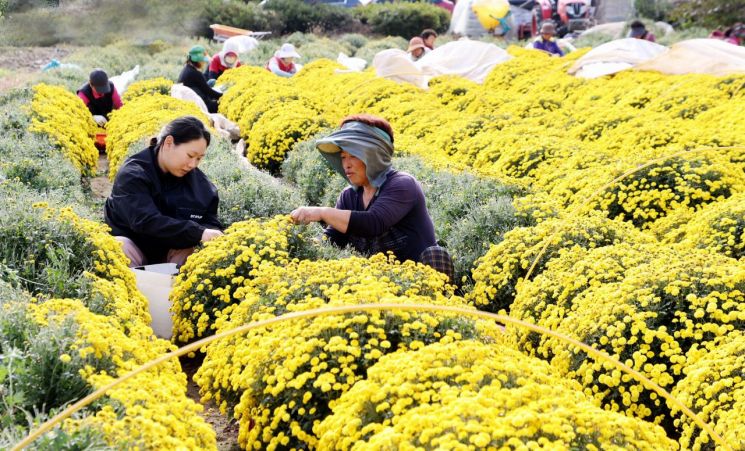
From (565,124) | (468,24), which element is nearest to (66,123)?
(565,124)

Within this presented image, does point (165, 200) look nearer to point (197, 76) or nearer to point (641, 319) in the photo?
point (641, 319)

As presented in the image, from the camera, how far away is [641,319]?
3.56 meters

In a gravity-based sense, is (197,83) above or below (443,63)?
above

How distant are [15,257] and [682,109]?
23.5ft

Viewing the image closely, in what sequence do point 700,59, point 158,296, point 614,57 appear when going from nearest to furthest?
point 158,296, point 700,59, point 614,57

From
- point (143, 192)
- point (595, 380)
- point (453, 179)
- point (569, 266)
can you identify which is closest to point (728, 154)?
point (453, 179)

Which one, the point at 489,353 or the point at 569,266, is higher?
the point at 489,353

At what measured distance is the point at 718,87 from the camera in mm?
9875

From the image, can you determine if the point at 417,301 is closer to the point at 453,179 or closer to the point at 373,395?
the point at 373,395

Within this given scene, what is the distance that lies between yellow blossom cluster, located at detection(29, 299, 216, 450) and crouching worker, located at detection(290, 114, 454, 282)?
157 cm

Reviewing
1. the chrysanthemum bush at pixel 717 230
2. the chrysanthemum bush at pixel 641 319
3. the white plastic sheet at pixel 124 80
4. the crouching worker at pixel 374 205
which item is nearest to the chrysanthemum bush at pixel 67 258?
the crouching worker at pixel 374 205

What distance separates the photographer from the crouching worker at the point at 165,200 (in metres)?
4.73

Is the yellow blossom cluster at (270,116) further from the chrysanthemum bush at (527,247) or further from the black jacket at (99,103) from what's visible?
the chrysanthemum bush at (527,247)

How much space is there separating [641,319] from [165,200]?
2669mm
